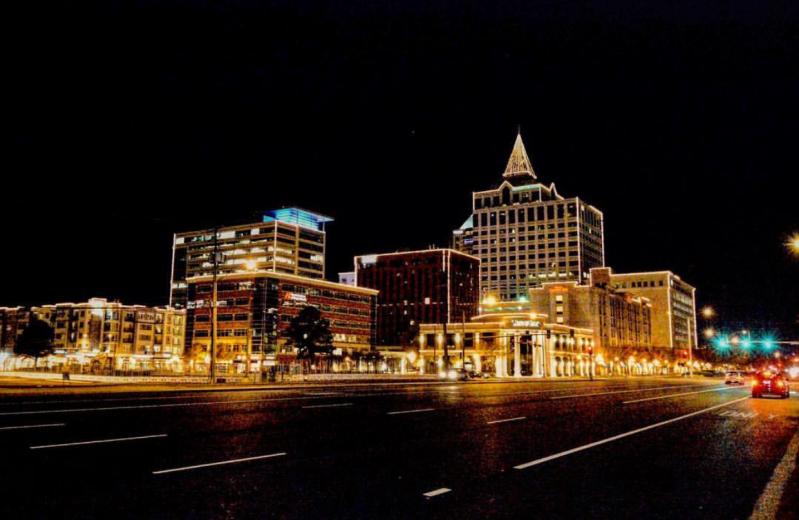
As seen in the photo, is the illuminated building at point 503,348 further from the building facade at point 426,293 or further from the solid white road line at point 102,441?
the solid white road line at point 102,441

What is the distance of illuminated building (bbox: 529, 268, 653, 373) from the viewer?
6137 inches

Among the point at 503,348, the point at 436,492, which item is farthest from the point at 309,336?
the point at 436,492

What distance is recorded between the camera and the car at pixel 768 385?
130 ft

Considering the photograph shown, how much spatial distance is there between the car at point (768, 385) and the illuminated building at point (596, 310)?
112565mm

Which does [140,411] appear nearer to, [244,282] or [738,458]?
[738,458]

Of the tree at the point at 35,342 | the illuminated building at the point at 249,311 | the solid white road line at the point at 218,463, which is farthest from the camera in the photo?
the illuminated building at the point at 249,311

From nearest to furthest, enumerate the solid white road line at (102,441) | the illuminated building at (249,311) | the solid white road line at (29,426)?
the solid white road line at (102,441) < the solid white road line at (29,426) < the illuminated building at (249,311)

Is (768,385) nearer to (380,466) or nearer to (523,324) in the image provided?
(380,466)

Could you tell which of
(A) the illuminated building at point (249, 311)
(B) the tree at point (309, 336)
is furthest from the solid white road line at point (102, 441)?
(A) the illuminated building at point (249, 311)

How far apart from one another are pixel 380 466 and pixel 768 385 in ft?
121

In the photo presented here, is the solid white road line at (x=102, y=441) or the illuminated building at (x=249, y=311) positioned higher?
the illuminated building at (x=249, y=311)

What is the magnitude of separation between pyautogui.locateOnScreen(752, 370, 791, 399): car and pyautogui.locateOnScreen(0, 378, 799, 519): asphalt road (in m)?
22.1

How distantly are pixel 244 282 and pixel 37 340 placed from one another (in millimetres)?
40239

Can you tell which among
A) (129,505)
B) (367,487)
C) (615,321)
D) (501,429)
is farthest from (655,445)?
(615,321)
